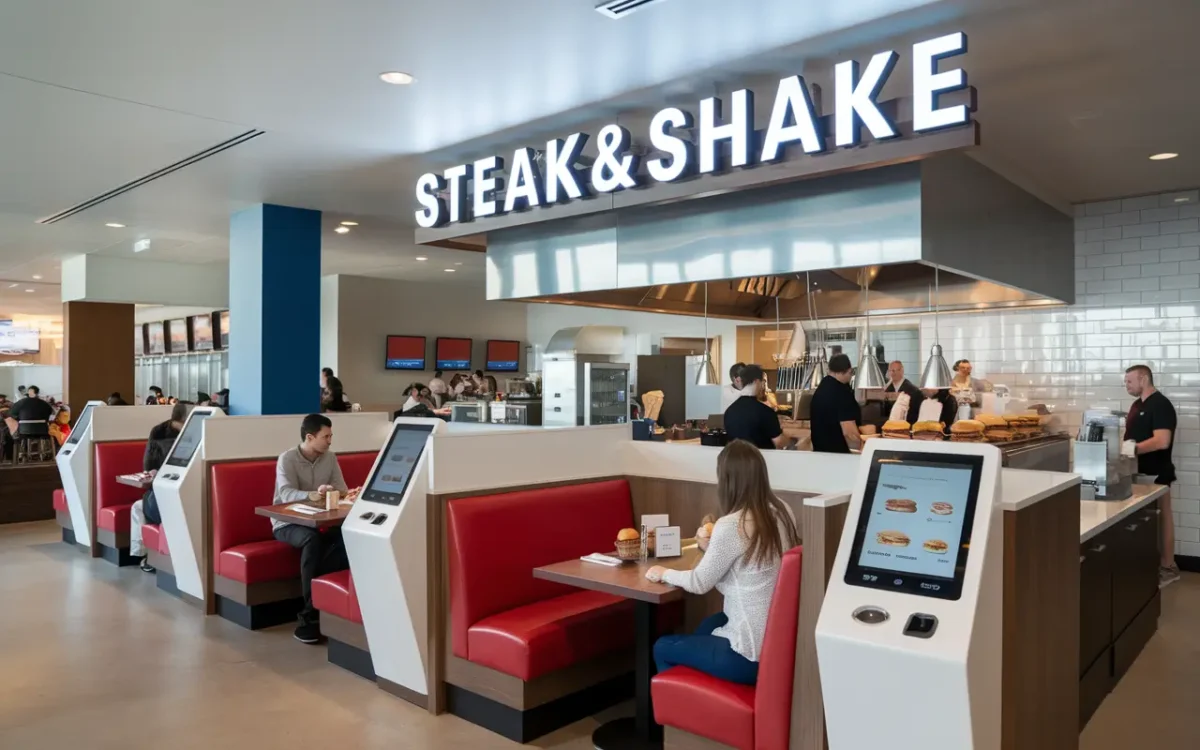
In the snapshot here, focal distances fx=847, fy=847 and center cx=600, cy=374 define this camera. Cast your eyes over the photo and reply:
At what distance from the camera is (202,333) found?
50.5 feet

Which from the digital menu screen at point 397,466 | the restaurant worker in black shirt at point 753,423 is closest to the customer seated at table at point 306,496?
the digital menu screen at point 397,466

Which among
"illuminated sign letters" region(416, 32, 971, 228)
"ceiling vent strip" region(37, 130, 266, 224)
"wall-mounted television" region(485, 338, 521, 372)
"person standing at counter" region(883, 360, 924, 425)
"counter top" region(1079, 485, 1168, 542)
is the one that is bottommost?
"counter top" region(1079, 485, 1168, 542)

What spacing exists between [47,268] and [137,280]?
72.6 inches

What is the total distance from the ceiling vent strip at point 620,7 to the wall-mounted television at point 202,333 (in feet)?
43.8

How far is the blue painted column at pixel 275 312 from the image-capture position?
7535 mm

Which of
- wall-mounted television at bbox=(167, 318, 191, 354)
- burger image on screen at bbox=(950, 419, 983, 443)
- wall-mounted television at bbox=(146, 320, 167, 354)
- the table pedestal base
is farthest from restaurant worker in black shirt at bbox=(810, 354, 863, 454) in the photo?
wall-mounted television at bbox=(146, 320, 167, 354)

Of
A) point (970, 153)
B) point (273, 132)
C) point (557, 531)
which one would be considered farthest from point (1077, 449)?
point (273, 132)

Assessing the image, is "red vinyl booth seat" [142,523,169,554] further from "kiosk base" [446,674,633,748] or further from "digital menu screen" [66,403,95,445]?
"kiosk base" [446,674,633,748]

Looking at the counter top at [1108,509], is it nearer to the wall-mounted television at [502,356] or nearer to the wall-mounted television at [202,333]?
the wall-mounted television at [502,356]

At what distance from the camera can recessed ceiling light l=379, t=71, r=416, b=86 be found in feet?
14.6

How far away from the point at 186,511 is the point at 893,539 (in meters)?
5.08

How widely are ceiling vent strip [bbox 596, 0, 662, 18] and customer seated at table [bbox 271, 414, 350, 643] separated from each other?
3.21 metres

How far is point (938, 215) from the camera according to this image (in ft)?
15.5

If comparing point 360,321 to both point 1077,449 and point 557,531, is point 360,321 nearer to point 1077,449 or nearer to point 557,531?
point 557,531
